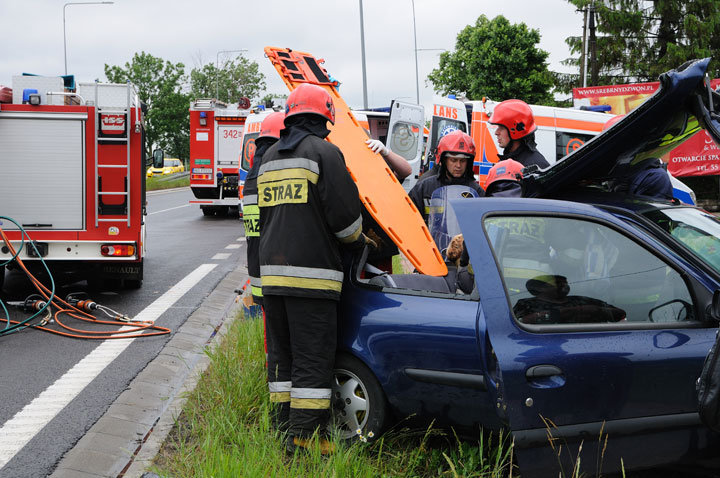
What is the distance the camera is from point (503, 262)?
301cm

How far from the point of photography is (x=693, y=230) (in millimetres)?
3221

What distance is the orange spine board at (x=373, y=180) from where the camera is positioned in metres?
4.34

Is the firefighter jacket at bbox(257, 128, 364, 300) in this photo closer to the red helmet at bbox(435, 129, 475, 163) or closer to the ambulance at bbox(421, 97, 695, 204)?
the red helmet at bbox(435, 129, 475, 163)

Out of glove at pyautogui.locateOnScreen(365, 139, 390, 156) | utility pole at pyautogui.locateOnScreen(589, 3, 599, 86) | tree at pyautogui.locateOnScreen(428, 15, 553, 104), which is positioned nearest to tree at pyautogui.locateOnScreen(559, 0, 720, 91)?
utility pole at pyautogui.locateOnScreen(589, 3, 599, 86)

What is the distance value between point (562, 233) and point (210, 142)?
17.4 meters

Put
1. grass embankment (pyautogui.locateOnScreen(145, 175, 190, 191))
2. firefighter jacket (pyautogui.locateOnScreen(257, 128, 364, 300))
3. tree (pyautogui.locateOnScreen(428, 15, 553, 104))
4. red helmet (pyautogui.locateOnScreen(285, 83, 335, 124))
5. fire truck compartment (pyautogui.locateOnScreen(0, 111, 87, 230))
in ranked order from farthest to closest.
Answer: grass embankment (pyautogui.locateOnScreen(145, 175, 190, 191)), tree (pyautogui.locateOnScreen(428, 15, 553, 104)), fire truck compartment (pyautogui.locateOnScreen(0, 111, 87, 230)), red helmet (pyautogui.locateOnScreen(285, 83, 335, 124)), firefighter jacket (pyautogui.locateOnScreen(257, 128, 364, 300))

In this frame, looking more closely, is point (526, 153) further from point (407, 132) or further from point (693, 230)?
point (407, 132)

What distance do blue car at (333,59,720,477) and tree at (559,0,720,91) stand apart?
86.0 feet

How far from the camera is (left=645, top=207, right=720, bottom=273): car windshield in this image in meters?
3.06

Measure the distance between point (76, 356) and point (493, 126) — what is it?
8.33 metres

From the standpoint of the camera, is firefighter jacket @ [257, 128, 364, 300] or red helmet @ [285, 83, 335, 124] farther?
red helmet @ [285, 83, 335, 124]

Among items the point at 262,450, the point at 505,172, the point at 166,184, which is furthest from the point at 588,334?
the point at 166,184

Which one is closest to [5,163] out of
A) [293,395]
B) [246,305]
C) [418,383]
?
[246,305]

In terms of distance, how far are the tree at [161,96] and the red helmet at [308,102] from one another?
5898cm
